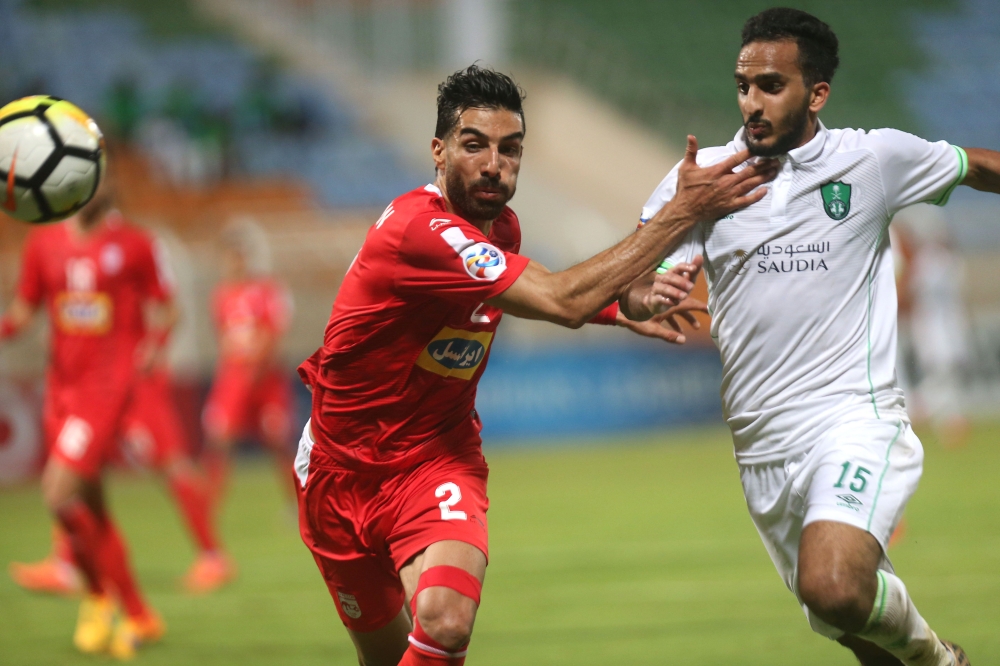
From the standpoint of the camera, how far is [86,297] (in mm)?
7547

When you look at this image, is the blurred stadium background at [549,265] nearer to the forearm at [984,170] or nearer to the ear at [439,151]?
the forearm at [984,170]

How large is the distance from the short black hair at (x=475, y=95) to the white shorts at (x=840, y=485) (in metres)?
1.53

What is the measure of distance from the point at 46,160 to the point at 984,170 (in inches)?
145

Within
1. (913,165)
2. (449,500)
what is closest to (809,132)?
(913,165)

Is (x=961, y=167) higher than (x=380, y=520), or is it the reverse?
(x=961, y=167)

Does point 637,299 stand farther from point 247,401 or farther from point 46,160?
point 247,401

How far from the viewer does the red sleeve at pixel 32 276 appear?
747 cm

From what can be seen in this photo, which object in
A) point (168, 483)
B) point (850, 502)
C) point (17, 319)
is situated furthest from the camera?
point (168, 483)

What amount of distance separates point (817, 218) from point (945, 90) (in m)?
22.4

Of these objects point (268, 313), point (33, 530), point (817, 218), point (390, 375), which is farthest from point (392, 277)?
point (33, 530)

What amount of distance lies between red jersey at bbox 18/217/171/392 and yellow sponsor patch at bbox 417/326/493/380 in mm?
3529

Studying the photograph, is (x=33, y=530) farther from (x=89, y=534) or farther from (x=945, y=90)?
(x=945, y=90)

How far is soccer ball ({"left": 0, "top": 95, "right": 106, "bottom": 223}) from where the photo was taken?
17.2 ft

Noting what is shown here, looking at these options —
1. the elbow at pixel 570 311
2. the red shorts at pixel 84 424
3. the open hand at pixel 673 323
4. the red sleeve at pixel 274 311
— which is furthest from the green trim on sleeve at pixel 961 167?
the red sleeve at pixel 274 311
